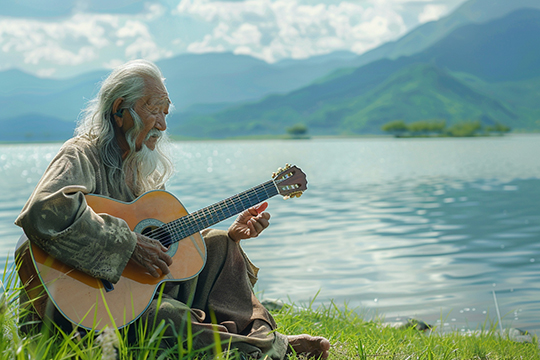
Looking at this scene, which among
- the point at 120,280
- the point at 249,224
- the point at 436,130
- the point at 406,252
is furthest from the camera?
the point at 436,130

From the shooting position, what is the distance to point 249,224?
3395 millimetres

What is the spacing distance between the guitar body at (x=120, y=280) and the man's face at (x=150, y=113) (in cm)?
40

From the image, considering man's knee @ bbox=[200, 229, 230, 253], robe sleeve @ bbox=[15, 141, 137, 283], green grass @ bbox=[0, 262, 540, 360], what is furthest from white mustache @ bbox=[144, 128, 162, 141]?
green grass @ bbox=[0, 262, 540, 360]

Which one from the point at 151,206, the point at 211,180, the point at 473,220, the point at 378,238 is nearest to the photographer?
the point at 151,206

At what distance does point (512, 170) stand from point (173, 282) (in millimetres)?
34255

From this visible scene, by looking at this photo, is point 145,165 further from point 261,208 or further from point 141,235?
point 261,208

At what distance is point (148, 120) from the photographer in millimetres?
3395

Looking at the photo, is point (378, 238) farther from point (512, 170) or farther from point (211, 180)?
point (512, 170)

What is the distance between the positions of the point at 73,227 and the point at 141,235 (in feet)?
1.35

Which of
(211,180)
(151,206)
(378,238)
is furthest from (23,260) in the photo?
(211,180)

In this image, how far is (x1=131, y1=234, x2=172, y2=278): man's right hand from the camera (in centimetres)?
299

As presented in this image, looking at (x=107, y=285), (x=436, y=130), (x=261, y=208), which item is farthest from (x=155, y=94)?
(x=436, y=130)

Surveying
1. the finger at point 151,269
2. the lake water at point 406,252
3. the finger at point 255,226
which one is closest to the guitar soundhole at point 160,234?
the finger at point 151,269

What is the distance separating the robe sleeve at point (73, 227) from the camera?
2.70m
